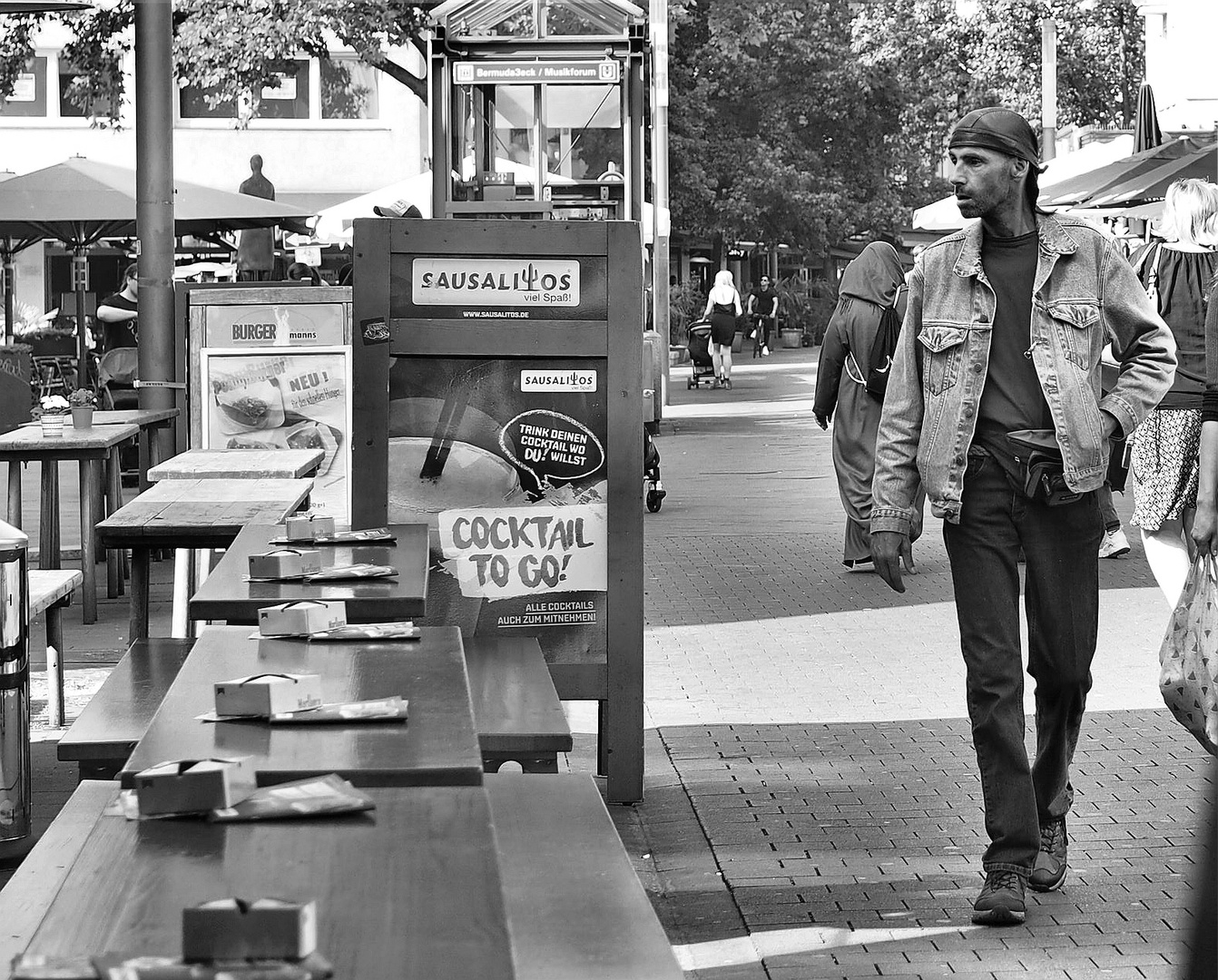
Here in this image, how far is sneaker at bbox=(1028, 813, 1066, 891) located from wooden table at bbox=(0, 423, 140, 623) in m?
5.17

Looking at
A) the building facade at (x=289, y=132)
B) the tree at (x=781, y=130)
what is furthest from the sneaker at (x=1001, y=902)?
the tree at (x=781, y=130)

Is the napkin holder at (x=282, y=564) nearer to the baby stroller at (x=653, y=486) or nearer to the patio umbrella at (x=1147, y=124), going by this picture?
the baby stroller at (x=653, y=486)

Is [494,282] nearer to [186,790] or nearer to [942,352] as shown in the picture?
[942,352]

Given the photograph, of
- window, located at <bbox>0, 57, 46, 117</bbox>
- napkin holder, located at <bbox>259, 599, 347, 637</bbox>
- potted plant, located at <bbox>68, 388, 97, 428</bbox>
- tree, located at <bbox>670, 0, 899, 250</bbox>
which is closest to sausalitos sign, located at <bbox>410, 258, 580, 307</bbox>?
napkin holder, located at <bbox>259, 599, 347, 637</bbox>

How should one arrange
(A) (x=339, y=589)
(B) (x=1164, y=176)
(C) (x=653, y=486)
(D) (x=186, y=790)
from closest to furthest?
1. (D) (x=186, y=790)
2. (A) (x=339, y=589)
3. (B) (x=1164, y=176)
4. (C) (x=653, y=486)

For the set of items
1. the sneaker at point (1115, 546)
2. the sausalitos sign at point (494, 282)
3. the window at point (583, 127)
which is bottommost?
the sneaker at point (1115, 546)


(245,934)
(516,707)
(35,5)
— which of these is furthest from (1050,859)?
(35,5)

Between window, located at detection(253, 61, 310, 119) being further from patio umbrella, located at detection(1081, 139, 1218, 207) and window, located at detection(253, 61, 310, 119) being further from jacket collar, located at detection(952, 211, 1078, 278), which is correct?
jacket collar, located at detection(952, 211, 1078, 278)

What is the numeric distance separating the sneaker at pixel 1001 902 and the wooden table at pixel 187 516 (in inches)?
103

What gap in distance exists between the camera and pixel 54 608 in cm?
646

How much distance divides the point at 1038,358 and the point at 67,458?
5.36 meters

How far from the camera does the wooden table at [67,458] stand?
8477 mm

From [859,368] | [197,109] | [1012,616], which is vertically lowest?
[1012,616]

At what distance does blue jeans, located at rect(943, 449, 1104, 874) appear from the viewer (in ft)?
15.3
